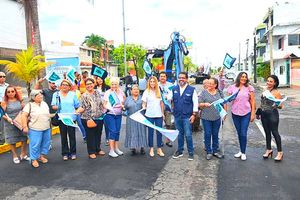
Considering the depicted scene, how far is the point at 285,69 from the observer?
109ft

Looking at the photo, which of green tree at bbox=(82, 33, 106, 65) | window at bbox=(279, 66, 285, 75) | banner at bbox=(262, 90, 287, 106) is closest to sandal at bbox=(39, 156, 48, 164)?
banner at bbox=(262, 90, 287, 106)

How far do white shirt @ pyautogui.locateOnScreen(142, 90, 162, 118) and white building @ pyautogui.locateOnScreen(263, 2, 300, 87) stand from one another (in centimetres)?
2697

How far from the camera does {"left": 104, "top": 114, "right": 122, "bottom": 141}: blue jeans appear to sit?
6.45 metres

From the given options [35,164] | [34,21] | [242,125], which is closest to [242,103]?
[242,125]

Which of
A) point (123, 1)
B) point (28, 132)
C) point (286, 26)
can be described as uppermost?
point (123, 1)

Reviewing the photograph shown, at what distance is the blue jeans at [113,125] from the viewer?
6445 millimetres

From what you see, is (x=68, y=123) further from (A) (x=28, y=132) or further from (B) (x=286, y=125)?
(B) (x=286, y=125)

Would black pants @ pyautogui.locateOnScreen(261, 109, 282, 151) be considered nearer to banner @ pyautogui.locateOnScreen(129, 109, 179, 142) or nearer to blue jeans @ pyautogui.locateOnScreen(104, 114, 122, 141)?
banner @ pyautogui.locateOnScreen(129, 109, 179, 142)

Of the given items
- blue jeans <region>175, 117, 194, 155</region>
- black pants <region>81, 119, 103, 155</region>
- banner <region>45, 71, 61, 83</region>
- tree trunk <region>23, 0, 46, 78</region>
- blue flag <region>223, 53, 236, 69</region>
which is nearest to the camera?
blue jeans <region>175, 117, 194, 155</region>

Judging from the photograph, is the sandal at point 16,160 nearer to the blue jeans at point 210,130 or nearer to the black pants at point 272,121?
the blue jeans at point 210,130

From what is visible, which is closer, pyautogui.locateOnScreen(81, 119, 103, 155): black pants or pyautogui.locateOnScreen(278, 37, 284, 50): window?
pyautogui.locateOnScreen(81, 119, 103, 155): black pants

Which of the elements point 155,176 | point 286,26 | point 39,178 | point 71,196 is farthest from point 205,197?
point 286,26

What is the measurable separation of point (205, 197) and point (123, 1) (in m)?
30.9

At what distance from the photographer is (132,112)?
21.0ft
